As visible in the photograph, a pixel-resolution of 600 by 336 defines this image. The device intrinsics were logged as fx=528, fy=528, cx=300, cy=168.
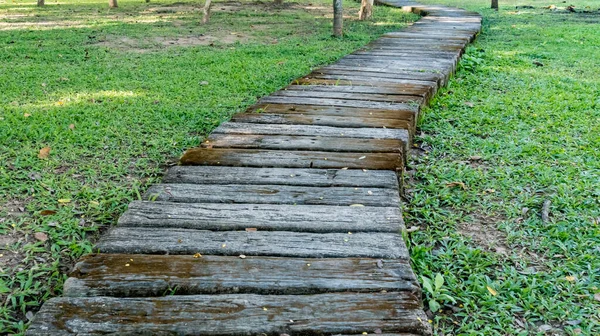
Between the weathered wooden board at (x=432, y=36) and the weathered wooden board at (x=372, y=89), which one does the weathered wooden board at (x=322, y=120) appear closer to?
the weathered wooden board at (x=372, y=89)

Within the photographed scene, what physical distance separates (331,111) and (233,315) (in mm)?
2641

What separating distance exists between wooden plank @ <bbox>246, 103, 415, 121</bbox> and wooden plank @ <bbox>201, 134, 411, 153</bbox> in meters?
0.59

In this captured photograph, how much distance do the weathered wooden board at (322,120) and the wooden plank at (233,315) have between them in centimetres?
212

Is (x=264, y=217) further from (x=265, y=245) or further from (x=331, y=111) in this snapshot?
(x=331, y=111)

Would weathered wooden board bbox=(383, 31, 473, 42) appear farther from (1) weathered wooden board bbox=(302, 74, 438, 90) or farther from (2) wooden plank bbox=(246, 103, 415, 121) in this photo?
(2) wooden plank bbox=(246, 103, 415, 121)

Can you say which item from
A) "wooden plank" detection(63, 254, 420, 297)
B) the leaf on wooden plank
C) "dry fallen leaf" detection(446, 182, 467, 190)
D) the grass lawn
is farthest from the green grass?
"dry fallen leaf" detection(446, 182, 467, 190)

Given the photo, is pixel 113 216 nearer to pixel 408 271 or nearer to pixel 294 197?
pixel 294 197

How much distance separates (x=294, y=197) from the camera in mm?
2773

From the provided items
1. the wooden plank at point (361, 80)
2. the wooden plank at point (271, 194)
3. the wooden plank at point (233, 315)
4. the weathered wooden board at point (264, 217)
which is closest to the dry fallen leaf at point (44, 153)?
the wooden plank at point (271, 194)

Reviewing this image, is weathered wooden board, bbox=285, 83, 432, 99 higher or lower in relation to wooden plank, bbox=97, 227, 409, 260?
higher

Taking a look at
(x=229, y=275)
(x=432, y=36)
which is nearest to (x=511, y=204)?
(x=229, y=275)

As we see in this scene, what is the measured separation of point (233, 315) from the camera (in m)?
1.83

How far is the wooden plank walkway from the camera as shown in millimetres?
1819

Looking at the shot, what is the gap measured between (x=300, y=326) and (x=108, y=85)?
4515 mm
